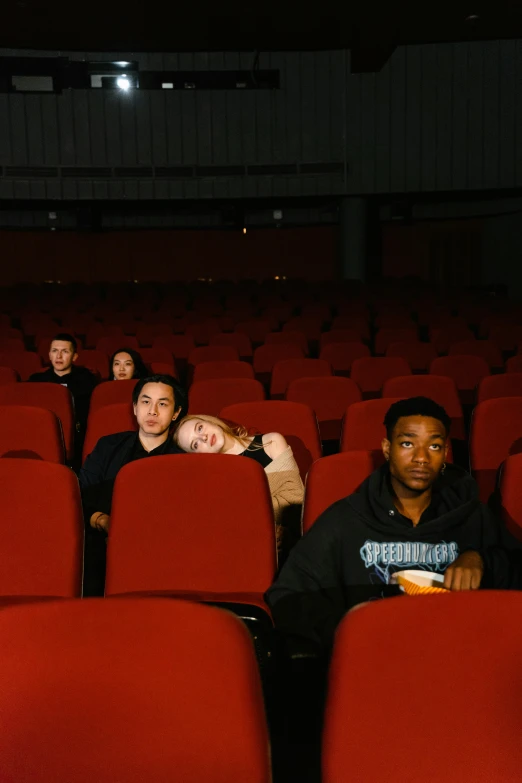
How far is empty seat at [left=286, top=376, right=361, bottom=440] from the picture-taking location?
423cm

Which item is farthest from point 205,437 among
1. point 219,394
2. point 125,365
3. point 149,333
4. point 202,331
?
point 202,331

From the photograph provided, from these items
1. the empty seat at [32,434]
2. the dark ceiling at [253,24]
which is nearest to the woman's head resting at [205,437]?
the empty seat at [32,434]

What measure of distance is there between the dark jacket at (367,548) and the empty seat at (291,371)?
112 inches

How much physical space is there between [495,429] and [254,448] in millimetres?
1199

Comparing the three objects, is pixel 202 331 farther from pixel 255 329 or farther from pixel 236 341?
pixel 236 341

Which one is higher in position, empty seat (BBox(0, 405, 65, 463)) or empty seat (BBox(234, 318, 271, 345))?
empty seat (BBox(234, 318, 271, 345))

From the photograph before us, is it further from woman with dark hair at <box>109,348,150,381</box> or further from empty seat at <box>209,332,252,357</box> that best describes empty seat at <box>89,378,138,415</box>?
empty seat at <box>209,332,252,357</box>

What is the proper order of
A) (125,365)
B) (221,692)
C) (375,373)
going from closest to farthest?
(221,692) → (125,365) → (375,373)

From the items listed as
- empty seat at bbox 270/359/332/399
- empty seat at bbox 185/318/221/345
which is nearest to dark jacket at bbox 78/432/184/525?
empty seat at bbox 270/359/332/399

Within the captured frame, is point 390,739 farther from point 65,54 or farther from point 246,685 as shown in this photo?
point 65,54

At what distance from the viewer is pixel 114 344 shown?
21.5ft

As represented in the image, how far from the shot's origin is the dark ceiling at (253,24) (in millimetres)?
9383

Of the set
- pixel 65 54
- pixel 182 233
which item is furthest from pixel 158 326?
pixel 182 233

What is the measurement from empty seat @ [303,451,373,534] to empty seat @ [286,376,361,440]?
5.71 feet
